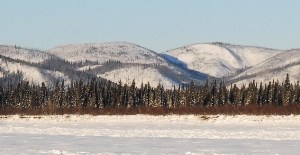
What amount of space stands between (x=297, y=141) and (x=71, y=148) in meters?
12.4

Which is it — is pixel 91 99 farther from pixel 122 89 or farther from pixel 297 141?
pixel 297 141

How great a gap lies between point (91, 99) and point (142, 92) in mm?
15308

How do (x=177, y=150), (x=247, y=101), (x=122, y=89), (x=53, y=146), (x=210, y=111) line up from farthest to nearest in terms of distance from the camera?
(x=122, y=89), (x=247, y=101), (x=210, y=111), (x=53, y=146), (x=177, y=150)

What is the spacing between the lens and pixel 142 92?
135 meters

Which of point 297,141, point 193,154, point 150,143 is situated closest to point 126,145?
point 150,143

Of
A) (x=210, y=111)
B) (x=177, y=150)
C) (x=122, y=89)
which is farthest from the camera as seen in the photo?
(x=122, y=89)

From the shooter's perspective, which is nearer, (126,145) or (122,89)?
(126,145)

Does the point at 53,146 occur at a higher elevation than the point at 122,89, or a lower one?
lower

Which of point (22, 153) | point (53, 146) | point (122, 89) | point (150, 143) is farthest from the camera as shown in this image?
point (122, 89)

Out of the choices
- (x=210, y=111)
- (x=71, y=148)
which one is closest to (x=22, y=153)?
(x=71, y=148)

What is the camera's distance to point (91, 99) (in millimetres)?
124125

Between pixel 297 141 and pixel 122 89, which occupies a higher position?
pixel 122 89

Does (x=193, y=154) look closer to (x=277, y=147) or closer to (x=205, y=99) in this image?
(x=277, y=147)

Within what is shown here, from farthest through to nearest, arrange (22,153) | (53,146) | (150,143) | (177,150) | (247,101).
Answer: (247,101), (150,143), (53,146), (177,150), (22,153)
